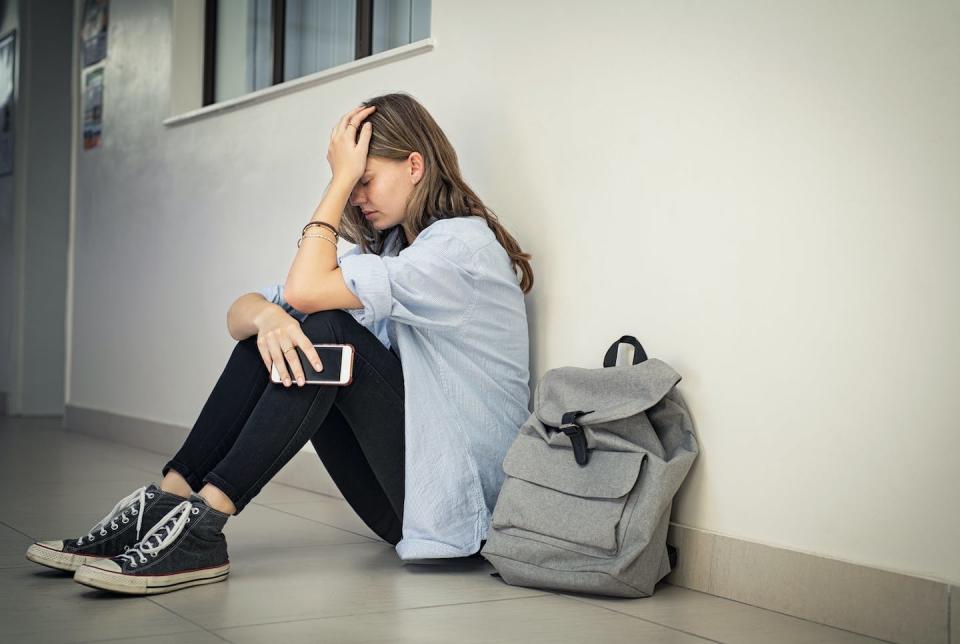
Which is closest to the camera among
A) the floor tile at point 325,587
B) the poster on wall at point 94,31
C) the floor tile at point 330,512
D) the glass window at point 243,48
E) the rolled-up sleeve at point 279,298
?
the floor tile at point 325,587

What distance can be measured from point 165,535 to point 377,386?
43cm

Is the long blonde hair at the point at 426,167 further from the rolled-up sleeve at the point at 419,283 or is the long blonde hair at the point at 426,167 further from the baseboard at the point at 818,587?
the baseboard at the point at 818,587

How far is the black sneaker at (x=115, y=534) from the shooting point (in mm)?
1697

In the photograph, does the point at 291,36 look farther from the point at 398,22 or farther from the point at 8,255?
the point at 8,255

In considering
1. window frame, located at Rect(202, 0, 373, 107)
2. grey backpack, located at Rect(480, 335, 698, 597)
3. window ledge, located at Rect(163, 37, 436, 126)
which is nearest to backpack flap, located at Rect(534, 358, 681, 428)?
grey backpack, located at Rect(480, 335, 698, 597)

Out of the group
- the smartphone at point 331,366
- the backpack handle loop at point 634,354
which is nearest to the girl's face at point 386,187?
the smartphone at point 331,366

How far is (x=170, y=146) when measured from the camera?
3.93 meters

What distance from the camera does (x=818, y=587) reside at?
5.20 feet

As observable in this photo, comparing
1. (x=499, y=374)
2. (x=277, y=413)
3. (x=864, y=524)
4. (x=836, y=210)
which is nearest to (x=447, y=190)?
(x=499, y=374)

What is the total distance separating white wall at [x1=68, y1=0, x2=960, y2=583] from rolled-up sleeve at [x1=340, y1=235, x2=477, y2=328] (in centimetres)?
31

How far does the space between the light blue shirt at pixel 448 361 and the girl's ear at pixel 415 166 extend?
14 centimetres

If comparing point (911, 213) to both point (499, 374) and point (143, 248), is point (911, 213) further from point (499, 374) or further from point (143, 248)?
point (143, 248)

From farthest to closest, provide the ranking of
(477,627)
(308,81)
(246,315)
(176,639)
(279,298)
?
(308,81)
(279,298)
(246,315)
(477,627)
(176,639)

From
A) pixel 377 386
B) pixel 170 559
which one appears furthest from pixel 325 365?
pixel 170 559
